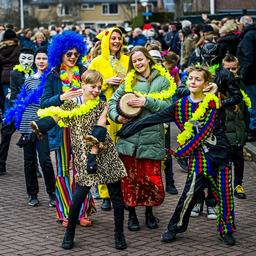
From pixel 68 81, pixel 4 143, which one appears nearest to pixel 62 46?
pixel 68 81

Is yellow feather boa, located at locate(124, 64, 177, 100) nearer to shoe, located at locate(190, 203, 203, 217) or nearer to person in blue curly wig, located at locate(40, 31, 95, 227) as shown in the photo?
person in blue curly wig, located at locate(40, 31, 95, 227)

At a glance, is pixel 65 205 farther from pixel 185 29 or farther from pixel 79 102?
pixel 185 29

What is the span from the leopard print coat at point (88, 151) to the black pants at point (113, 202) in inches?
2.8

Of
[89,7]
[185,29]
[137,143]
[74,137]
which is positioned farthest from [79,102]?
[89,7]

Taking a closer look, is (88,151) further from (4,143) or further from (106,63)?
(4,143)

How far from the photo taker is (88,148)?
23.4ft

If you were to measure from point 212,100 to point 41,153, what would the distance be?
2.39 metres

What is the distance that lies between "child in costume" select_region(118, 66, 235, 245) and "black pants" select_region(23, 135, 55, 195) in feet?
5.59

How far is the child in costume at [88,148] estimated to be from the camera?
709cm

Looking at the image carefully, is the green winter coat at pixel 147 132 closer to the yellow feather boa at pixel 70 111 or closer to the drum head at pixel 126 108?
the drum head at pixel 126 108

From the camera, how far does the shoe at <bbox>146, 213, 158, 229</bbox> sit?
7781 millimetres

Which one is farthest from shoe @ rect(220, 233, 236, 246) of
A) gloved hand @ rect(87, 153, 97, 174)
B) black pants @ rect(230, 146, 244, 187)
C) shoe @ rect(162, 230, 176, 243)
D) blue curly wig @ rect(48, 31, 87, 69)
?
blue curly wig @ rect(48, 31, 87, 69)

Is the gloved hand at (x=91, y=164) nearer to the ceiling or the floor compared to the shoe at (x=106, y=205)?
nearer to the ceiling

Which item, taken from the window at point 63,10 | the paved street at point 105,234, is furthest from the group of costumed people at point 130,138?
the window at point 63,10
